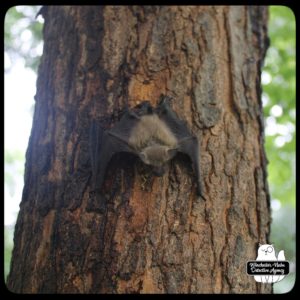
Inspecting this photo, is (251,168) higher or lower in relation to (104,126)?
lower

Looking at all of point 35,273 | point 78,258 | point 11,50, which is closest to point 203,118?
point 78,258

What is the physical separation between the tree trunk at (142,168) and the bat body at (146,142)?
0.07 metres

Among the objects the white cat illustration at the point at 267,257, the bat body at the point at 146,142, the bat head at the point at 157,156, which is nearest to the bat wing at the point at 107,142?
the bat body at the point at 146,142

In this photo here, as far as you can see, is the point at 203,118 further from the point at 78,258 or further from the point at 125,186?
the point at 78,258

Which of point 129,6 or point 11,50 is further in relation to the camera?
point 11,50

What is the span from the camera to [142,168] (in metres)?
2.63

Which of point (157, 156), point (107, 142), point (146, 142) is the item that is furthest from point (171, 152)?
point (107, 142)

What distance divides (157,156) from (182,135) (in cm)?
22

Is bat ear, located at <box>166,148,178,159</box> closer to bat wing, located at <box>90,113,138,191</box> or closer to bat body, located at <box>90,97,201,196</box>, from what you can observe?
bat body, located at <box>90,97,201,196</box>

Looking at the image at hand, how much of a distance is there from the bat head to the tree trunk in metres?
0.06

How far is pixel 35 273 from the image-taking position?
2.54 metres

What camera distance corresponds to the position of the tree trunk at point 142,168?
244 centimetres

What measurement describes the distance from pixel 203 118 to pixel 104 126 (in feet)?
2.23

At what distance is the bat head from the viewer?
2.56 meters
